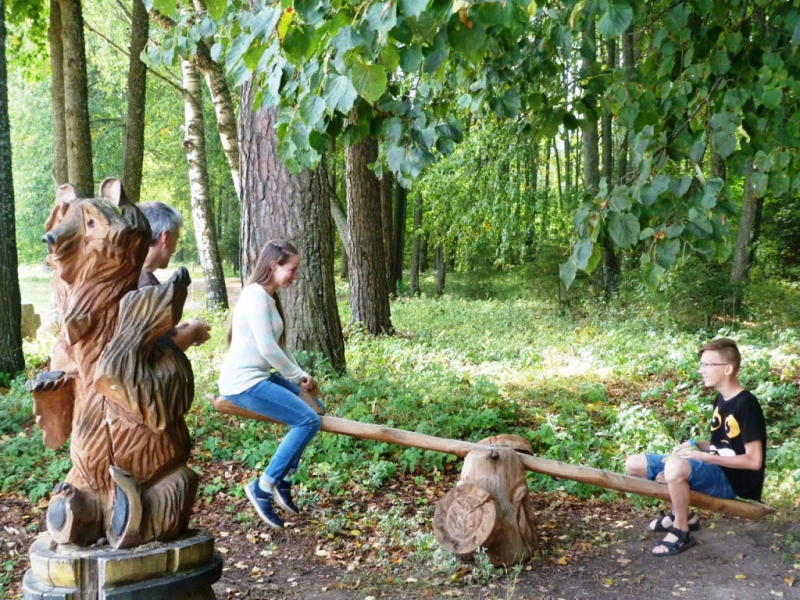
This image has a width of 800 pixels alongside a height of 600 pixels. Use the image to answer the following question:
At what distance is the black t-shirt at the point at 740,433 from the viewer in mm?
4625

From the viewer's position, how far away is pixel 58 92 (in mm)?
11633

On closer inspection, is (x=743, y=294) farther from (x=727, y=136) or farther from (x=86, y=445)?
(x=86, y=445)

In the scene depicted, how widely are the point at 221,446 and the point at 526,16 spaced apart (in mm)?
4858

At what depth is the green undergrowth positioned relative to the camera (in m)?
6.16

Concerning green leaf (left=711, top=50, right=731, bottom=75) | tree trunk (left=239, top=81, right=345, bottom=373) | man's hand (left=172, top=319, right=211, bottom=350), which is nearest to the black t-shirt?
green leaf (left=711, top=50, right=731, bottom=75)

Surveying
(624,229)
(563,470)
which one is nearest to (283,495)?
(563,470)

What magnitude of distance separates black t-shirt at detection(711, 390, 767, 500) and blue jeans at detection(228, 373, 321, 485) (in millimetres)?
2830

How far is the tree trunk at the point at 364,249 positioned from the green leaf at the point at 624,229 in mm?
8480

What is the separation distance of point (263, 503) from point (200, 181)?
10.7 metres

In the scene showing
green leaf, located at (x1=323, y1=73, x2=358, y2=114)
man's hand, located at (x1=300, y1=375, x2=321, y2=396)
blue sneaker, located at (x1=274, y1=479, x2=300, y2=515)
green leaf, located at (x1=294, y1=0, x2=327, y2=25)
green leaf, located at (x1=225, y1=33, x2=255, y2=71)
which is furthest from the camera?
blue sneaker, located at (x1=274, y1=479, x2=300, y2=515)

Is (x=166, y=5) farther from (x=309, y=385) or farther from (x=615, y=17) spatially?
(x=309, y=385)

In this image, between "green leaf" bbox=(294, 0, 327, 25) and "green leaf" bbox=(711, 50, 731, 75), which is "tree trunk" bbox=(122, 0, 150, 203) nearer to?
"green leaf" bbox=(711, 50, 731, 75)

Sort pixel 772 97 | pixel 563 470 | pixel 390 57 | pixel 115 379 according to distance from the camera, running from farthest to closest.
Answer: pixel 563 470 → pixel 772 97 → pixel 390 57 → pixel 115 379

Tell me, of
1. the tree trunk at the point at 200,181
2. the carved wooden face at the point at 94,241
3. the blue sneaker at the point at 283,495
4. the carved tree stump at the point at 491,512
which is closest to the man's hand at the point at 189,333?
the carved wooden face at the point at 94,241
